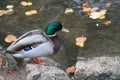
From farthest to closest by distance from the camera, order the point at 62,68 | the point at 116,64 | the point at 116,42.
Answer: the point at 116,42 < the point at 62,68 < the point at 116,64

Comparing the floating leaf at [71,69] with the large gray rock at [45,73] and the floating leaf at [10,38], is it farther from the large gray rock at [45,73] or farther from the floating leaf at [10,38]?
the floating leaf at [10,38]

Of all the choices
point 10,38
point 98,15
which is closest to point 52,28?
point 10,38

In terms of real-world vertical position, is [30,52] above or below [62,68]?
above

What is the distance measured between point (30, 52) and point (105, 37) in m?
1.38

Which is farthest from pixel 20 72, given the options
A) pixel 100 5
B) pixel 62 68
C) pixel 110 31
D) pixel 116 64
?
pixel 100 5

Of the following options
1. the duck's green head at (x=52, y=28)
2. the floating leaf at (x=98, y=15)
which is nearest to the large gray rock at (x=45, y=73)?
the duck's green head at (x=52, y=28)

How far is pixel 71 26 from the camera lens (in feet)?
20.4

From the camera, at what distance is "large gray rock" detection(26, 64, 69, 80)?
15.8ft

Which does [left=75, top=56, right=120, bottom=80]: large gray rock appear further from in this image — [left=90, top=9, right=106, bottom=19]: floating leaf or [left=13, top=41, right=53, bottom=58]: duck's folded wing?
[left=90, top=9, right=106, bottom=19]: floating leaf

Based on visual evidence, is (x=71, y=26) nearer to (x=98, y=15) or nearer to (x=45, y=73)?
(x=98, y=15)

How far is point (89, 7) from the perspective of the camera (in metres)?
6.62

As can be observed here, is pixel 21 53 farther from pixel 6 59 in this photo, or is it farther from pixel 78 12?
pixel 78 12

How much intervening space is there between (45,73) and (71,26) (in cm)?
152

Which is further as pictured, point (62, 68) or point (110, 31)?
point (110, 31)
